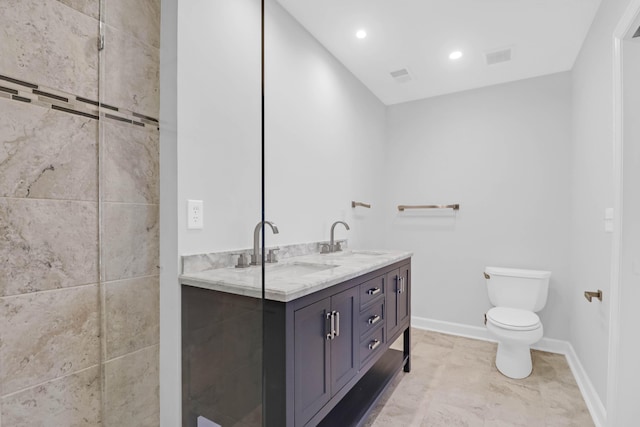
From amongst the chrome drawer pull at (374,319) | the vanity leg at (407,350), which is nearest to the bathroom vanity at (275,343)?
the chrome drawer pull at (374,319)

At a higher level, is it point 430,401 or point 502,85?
point 502,85

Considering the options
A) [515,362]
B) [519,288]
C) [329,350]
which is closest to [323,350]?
[329,350]

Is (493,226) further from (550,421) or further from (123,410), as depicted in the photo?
(123,410)

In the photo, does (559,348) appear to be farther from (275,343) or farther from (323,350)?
(275,343)

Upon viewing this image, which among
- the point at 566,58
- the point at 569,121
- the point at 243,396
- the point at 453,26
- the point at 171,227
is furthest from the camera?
the point at 569,121

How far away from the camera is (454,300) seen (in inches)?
124

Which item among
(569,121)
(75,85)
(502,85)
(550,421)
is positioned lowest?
(550,421)

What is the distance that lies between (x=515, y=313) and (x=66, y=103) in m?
2.99

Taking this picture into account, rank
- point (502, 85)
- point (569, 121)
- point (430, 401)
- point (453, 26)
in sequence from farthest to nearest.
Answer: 1. point (502, 85)
2. point (569, 121)
3. point (453, 26)
4. point (430, 401)

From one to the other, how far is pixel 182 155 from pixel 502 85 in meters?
3.02

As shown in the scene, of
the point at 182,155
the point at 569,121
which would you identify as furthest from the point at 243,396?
the point at 569,121

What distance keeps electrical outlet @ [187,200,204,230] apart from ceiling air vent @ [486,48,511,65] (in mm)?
2493

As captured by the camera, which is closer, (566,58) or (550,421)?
(550,421)

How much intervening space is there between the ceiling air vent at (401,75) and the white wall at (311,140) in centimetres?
33
